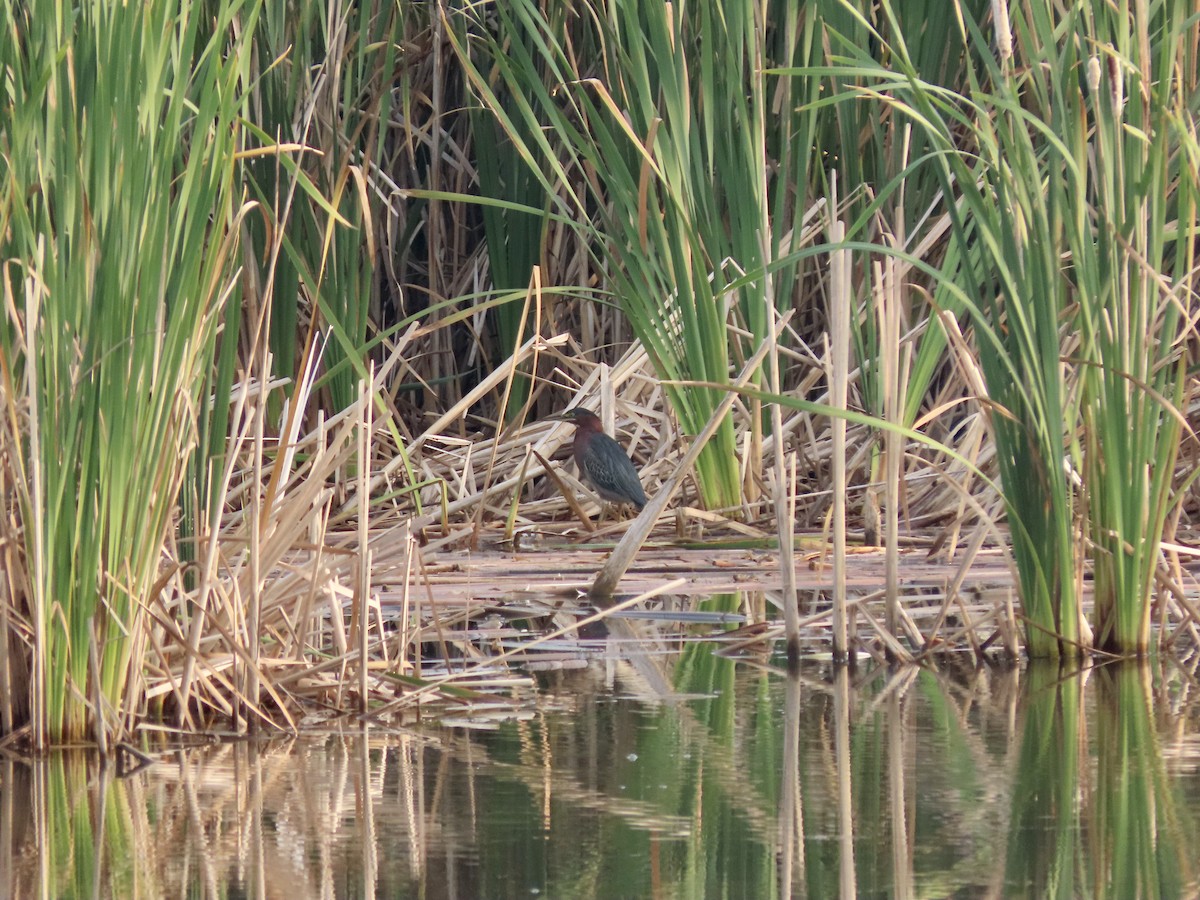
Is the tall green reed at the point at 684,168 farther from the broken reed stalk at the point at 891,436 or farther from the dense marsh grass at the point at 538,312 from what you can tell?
the broken reed stalk at the point at 891,436

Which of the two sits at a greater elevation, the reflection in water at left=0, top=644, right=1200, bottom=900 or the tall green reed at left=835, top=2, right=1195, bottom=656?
the tall green reed at left=835, top=2, right=1195, bottom=656

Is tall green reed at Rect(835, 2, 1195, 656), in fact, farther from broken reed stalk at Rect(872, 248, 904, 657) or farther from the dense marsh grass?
broken reed stalk at Rect(872, 248, 904, 657)

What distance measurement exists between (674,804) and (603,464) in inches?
155

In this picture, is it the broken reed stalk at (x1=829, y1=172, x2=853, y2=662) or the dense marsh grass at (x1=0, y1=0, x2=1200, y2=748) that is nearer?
the dense marsh grass at (x1=0, y1=0, x2=1200, y2=748)

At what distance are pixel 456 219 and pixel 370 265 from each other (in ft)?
5.41

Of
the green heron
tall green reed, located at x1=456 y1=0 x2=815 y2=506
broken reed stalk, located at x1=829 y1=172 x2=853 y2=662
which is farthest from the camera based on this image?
the green heron

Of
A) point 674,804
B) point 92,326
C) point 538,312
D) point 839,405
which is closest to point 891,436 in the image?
point 839,405

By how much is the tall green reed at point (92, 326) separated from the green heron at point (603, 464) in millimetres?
3511

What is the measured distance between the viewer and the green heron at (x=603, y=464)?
6.81 m

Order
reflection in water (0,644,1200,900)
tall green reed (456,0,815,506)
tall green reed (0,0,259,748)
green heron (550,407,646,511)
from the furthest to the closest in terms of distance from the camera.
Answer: green heron (550,407,646,511) → tall green reed (456,0,815,506) → tall green reed (0,0,259,748) → reflection in water (0,644,1200,900)

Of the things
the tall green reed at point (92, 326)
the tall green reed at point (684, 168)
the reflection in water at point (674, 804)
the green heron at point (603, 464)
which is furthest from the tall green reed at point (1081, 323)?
the green heron at point (603, 464)

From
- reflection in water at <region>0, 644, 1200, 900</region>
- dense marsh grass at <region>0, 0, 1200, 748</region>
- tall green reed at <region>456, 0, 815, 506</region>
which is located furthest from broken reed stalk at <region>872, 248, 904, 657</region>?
tall green reed at <region>456, 0, 815, 506</region>

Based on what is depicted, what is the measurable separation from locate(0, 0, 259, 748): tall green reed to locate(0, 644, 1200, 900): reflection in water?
24 centimetres

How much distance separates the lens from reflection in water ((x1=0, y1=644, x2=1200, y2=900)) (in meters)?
2.54
